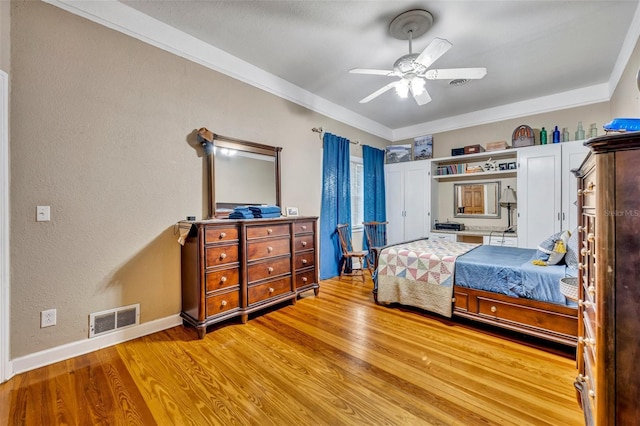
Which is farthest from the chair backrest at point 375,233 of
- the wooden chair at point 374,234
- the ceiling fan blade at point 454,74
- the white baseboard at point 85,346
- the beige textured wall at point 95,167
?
the white baseboard at point 85,346

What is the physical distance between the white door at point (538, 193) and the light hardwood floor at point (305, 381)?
2.42 meters

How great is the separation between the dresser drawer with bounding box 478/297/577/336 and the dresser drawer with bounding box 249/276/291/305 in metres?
1.94

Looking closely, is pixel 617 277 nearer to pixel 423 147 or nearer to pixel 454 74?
pixel 454 74

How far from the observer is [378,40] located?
2.74m

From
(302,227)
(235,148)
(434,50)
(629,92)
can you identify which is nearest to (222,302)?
(302,227)

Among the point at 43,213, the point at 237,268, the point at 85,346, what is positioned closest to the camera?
the point at 43,213

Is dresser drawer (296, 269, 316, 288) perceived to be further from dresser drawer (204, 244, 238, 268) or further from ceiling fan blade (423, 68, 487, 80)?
ceiling fan blade (423, 68, 487, 80)

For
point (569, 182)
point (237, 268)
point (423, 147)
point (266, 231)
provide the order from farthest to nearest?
point (423, 147), point (569, 182), point (266, 231), point (237, 268)

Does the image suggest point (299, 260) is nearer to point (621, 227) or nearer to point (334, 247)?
point (334, 247)

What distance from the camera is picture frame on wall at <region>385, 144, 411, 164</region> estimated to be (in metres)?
5.52

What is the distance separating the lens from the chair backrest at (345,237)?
4.35 metres

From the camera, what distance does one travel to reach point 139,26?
2.41 meters

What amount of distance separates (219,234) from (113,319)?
1070 millimetres

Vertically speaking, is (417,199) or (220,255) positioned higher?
(417,199)
